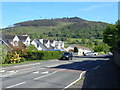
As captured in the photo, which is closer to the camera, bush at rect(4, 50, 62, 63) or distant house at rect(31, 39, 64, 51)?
bush at rect(4, 50, 62, 63)

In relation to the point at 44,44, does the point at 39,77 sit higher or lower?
lower

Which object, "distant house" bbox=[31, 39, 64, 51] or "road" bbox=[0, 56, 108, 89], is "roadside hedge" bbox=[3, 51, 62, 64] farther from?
"distant house" bbox=[31, 39, 64, 51]

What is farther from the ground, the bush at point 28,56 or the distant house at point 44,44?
the distant house at point 44,44

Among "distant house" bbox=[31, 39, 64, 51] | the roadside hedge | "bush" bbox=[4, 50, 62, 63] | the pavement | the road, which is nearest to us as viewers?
the pavement

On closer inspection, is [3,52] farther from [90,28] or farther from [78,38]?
[90,28]

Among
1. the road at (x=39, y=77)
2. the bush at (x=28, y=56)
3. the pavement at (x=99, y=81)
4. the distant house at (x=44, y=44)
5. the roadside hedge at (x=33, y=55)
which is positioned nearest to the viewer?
the pavement at (x=99, y=81)

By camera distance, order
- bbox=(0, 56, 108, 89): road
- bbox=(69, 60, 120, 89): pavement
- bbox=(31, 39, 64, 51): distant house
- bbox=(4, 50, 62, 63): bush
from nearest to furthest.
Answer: bbox=(69, 60, 120, 89): pavement, bbox=(0, 56, 108, 89): road, bbox=(4, 50, 62, 63): bush, bbox=(31, 39, 64, 51): distant house

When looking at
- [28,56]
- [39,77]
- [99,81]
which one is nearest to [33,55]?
[28,56]

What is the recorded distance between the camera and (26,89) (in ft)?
35.6

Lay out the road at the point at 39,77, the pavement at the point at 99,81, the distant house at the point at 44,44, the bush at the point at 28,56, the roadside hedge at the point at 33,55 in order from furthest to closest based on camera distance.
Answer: the distant house at the point at 44,44, the roadside hedge at the point at 33,55, the bush at the point at 28,56, the road at the point at 39,77, the pavement at the point at 99,81

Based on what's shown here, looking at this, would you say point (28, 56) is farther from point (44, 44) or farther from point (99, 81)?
point (44, 44)

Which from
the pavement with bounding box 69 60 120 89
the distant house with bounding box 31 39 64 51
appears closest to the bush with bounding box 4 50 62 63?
the pavement with bounding box 69 60 120 89

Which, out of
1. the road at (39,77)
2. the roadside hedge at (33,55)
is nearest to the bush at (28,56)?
the roadside hedge at (33,55)

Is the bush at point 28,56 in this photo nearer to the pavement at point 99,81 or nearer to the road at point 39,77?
the road at point 39,77
